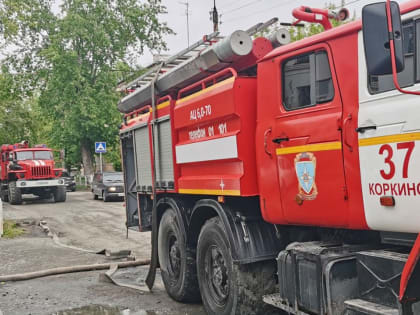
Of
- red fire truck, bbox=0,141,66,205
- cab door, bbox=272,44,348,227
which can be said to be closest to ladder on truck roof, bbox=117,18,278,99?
cab door, bbox=272,44,348,227

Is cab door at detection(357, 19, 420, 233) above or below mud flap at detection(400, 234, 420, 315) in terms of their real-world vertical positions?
above

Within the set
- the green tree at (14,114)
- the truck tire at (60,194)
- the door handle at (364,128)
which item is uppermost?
the green tree at (14,114)

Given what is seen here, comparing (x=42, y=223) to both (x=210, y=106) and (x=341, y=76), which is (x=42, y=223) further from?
(x=341, y=76)

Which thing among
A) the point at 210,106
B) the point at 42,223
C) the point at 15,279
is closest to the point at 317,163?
the point at 210,106

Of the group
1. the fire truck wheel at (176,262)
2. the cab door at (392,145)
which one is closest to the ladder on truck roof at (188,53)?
the cab door at (392,145)

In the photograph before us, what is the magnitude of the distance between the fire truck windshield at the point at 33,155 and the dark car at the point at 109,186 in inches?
121

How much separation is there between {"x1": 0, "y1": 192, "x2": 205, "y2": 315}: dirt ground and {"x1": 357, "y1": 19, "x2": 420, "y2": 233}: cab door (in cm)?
312

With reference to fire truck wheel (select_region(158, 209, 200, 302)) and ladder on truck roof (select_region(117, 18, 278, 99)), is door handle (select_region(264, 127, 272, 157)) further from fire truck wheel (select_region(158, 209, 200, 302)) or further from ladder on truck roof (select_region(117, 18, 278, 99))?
fire truck wheel (select_region(158, 209, 200, 302))

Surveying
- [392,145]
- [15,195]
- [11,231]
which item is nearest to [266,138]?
[392,145]

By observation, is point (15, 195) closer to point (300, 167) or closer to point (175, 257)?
point (175, 257)

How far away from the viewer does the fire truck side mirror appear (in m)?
2.89

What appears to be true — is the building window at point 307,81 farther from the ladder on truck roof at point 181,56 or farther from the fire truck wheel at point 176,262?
the fire truck wheel at point 176,262

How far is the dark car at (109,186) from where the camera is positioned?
2312 cm

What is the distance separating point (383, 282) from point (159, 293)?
162 inches
